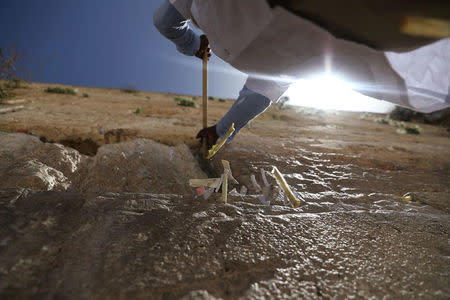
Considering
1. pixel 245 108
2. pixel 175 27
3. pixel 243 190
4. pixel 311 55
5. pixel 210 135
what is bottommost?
pixel 243 190

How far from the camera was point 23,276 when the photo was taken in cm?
48

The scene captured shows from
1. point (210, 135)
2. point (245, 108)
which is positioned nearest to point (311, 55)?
point (245, 108)

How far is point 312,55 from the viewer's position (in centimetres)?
66

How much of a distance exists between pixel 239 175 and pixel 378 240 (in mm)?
846

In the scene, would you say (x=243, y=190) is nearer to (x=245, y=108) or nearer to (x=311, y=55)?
(x=245, y=108)

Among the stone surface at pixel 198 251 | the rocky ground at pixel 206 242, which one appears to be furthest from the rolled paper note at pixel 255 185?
the stone surface at pixel 198 251

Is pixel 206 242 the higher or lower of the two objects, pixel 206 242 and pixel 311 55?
the lower

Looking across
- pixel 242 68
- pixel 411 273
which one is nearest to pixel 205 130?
pixel 242 68

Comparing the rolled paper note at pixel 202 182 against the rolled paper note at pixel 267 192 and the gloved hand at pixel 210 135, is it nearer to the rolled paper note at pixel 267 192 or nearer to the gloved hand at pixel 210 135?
the rolled paper note at pixel 267 192

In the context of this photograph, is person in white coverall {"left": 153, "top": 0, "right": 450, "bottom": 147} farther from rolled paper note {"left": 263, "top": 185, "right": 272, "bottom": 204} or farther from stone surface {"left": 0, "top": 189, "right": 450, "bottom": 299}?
rolled paper note {"left": 263, "top": 185, "right": 272, "bottom": 204}

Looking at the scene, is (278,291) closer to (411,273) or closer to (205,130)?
(411,273)

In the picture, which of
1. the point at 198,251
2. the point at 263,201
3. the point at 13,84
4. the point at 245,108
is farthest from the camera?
the point at 13,84

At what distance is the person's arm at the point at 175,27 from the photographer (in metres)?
1.17

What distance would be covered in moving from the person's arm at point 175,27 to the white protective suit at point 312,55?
1.55ft
